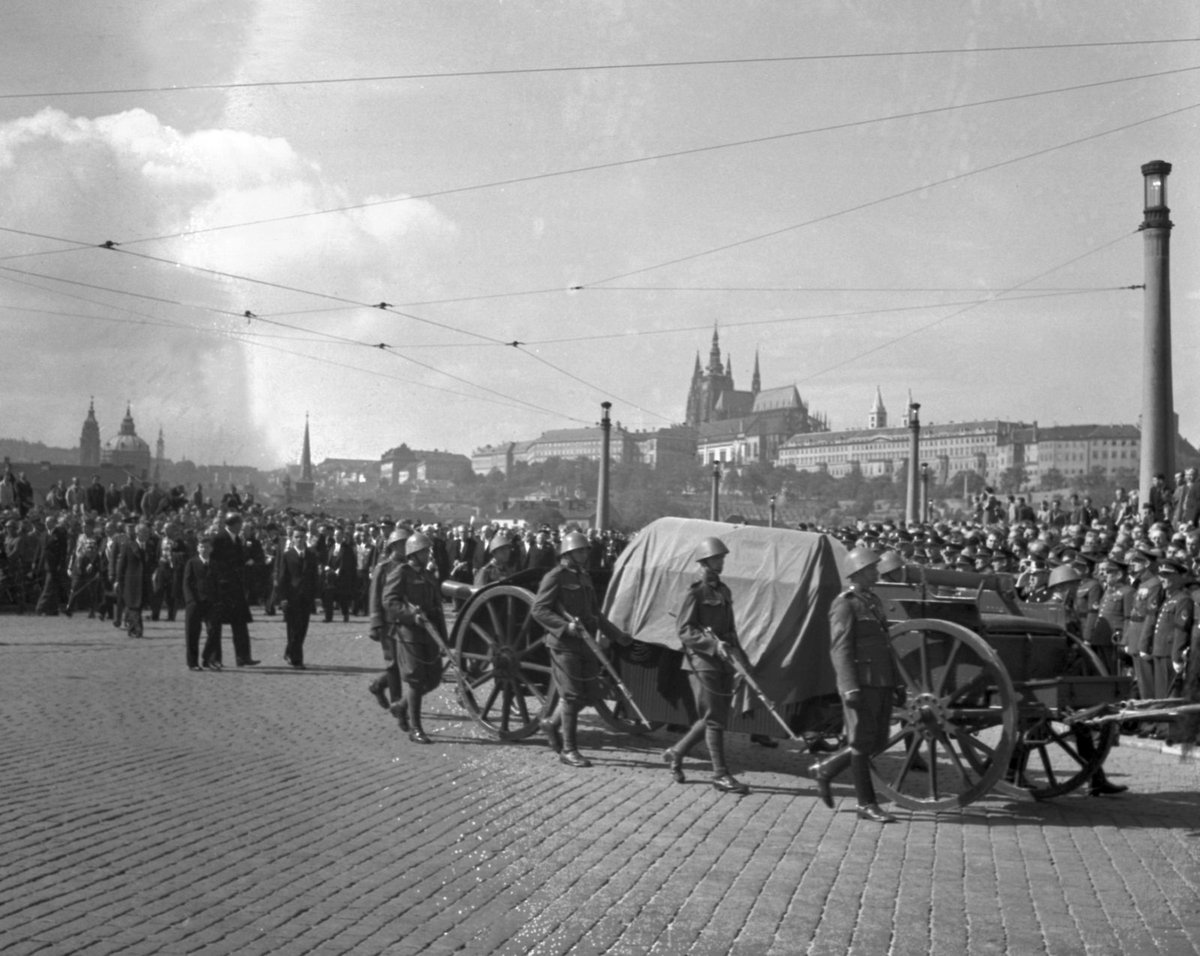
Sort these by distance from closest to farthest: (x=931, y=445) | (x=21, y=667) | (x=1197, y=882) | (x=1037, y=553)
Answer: (x=1197, y=882) < (x=21, y=667) < (x=1037, y=553) < (x=931, y=445)

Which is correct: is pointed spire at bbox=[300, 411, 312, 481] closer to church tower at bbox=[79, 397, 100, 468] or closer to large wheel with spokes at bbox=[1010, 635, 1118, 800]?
church tower at bbox=[79, 397, 100, 468]

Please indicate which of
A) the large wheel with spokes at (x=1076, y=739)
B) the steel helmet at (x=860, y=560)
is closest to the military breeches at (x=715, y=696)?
the steel helmet at (x=860, y=560)

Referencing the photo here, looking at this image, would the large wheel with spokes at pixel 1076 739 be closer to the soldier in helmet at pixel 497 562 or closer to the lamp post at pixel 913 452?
the soldier in helmet at pixel 497 562

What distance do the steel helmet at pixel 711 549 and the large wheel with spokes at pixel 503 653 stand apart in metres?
2.15

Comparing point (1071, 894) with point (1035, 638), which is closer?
point (1071, 894)

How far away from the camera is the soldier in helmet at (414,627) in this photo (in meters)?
10.8

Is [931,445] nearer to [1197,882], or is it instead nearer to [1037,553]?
[1037,553]

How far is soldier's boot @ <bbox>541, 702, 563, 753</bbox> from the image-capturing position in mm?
10172

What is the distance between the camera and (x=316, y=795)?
817cm

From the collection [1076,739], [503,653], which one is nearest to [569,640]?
[503,653]

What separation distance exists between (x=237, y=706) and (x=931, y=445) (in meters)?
156

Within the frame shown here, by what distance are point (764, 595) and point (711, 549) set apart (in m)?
0.60

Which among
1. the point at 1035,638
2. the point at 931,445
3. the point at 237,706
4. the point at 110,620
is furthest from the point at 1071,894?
the point at 931,445

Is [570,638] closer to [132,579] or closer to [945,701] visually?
[945,701]
